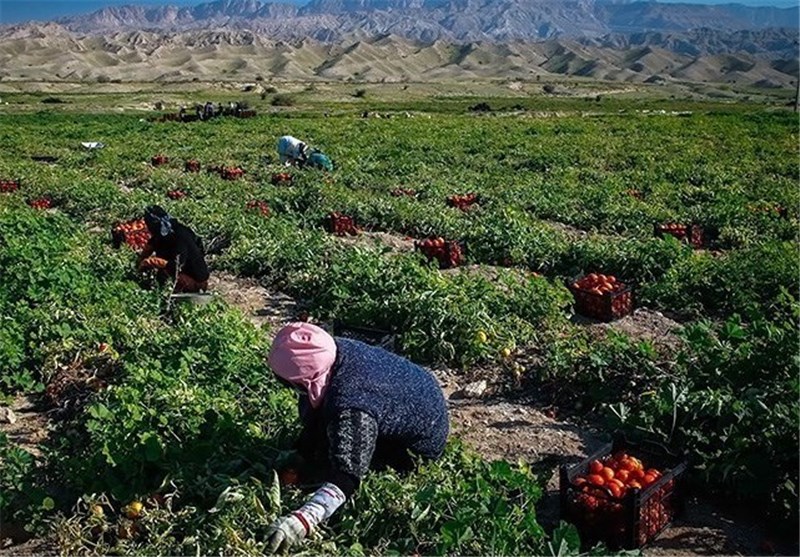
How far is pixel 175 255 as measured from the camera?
9352mm

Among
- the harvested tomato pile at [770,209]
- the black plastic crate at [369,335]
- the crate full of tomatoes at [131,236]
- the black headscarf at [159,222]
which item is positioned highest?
the black headscarf at [159,222]

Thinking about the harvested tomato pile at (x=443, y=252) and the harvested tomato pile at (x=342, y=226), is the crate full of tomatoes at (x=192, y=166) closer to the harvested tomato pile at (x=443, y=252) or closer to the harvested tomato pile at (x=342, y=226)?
the harvested tomato pile at (x=342, y=226)

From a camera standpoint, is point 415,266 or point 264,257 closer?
point 415,266

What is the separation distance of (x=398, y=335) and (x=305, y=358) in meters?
3.47

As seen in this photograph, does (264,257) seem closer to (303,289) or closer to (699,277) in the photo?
(303,289)

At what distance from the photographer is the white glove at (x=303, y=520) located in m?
4.23

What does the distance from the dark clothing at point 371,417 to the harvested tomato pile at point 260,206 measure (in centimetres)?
964

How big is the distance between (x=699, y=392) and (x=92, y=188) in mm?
13958

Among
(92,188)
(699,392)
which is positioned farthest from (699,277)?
(92,188)

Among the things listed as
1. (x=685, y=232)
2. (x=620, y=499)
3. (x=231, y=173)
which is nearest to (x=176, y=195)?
(x=231, y=173)

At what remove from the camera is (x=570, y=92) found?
413ft

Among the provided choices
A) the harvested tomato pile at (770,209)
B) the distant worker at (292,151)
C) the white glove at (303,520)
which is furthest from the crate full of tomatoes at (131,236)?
the harvested tomato pile at (770,209)

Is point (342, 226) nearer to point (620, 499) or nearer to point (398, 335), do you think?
point (398, 335)

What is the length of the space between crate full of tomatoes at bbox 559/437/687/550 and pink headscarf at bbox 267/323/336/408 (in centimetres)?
147
